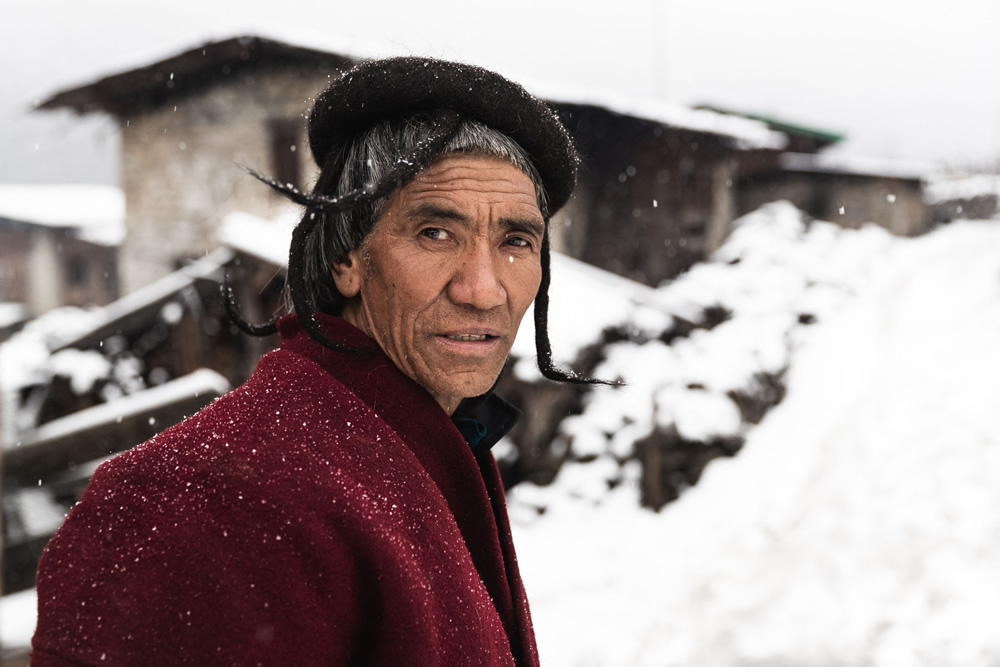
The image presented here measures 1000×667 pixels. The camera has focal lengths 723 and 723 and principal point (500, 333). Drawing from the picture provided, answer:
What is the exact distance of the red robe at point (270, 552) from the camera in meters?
0.87

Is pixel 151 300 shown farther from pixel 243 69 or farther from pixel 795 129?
pixel 795 129

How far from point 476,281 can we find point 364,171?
30cm

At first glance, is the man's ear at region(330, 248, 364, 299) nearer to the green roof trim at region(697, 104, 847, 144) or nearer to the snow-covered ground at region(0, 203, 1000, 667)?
the snow-covered ground at region(0, 203, 1000, 667)

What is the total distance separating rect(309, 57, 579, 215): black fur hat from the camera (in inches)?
51.3

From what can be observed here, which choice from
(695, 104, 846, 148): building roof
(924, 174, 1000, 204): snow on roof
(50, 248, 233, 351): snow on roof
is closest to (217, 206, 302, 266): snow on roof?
(50, 248, 233, 351): snow on roof

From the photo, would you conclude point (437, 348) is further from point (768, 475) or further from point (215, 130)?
point (215, 130)

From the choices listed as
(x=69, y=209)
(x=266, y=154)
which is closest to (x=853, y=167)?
(x=266, y=154)

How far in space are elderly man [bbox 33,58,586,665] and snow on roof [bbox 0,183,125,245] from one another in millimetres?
26292

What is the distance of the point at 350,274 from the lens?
55.8 inches

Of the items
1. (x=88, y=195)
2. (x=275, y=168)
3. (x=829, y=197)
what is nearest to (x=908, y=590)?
(x=275, y=168)

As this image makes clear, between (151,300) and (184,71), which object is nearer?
(151,300)

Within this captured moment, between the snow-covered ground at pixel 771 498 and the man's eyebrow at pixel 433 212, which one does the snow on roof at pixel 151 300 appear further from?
the man's eyebrow at pixel 433 212

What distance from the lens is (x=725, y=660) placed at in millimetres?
3316

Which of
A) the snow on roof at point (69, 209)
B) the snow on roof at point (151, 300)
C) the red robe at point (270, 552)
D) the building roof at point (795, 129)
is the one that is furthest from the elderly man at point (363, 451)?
the snow on roof at point (69, 209)
